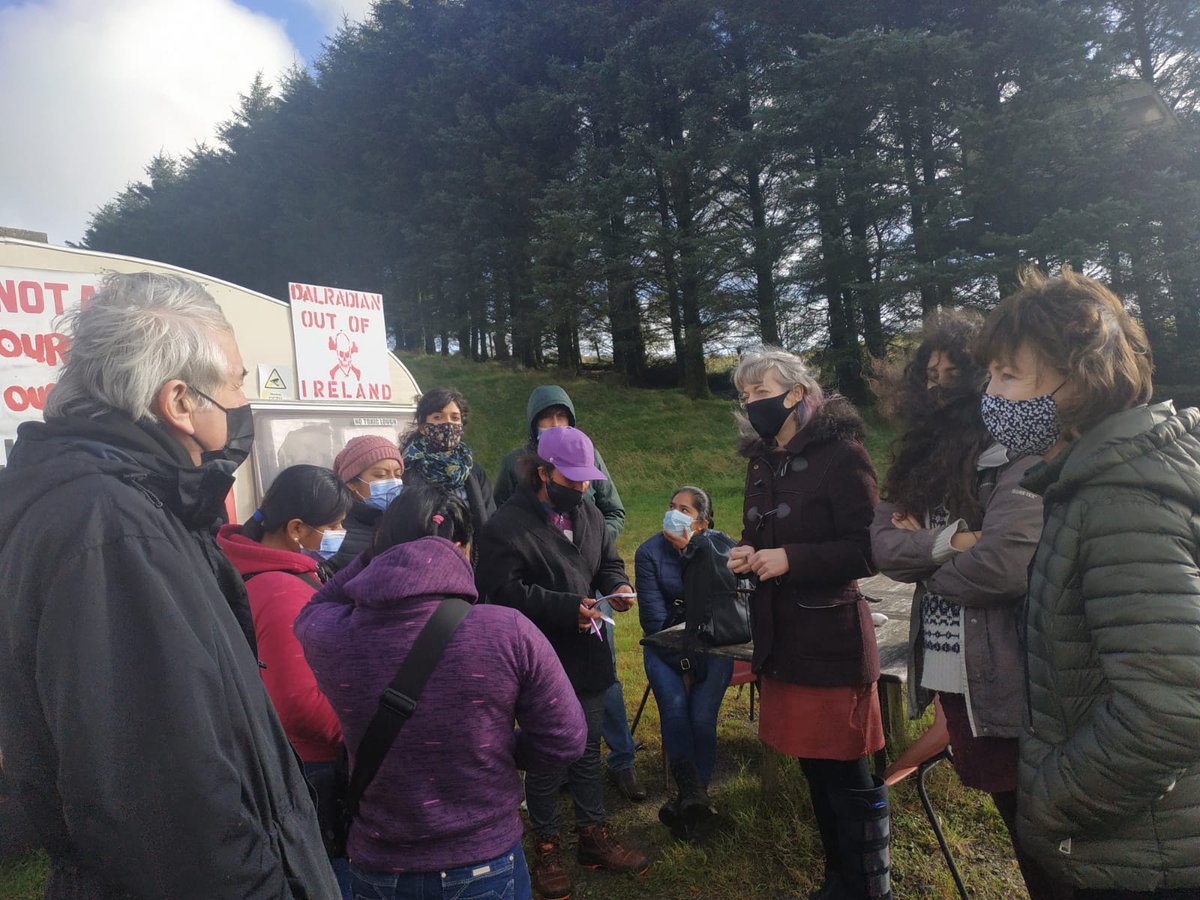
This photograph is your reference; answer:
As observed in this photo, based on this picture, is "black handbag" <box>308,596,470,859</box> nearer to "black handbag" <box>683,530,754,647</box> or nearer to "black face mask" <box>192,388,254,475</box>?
"black face mask" <box>192,388,254,475</box>

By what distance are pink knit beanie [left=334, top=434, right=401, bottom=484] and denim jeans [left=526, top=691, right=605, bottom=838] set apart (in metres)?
1.40

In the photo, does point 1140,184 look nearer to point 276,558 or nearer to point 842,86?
point 842,86

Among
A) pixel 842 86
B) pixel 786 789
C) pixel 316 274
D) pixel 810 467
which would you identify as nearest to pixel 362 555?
pixel 810 467

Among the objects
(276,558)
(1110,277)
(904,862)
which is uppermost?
(1110,277)

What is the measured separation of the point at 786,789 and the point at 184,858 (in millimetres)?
3024

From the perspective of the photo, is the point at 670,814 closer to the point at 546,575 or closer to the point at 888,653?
the point at 888,653

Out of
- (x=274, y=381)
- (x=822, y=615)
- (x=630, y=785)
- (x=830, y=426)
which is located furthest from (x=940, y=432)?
(x=274, y=381)

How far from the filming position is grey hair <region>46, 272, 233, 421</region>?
1.30 meters

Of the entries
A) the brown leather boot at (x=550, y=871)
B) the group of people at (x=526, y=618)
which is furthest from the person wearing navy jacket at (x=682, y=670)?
the group of people at (x=526, y=618)

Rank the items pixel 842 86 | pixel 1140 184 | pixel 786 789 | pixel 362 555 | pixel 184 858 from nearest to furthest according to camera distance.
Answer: pixel 184 858 < pixel 362 555 < pixel 786 789 < pixel 1140 184 < pixel 842 86

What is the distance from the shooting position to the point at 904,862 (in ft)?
9.95

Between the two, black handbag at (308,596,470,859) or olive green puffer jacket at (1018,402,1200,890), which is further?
black handbag at (308,596,470,859)

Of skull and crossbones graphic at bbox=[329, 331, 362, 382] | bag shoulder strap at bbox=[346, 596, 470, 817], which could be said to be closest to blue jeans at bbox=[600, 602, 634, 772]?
bag shoulder strap at bbox=[346, 596, 470, 817]

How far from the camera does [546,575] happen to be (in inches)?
116
